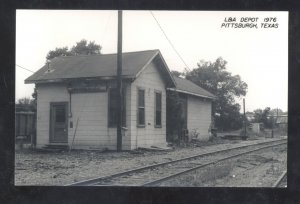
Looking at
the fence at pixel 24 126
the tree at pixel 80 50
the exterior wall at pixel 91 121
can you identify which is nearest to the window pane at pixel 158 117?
the exterior wall at pixel 91 121

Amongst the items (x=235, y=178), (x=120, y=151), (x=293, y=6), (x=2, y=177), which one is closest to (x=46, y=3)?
(x=2, y=177)

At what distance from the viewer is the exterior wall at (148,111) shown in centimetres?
1725

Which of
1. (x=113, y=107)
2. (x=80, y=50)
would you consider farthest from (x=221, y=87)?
(x=80, y=50)

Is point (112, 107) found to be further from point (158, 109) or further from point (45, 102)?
point (45, 102)

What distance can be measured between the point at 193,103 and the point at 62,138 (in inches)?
397

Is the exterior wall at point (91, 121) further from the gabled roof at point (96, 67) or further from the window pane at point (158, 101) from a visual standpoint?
the window pane at point (158, 101)

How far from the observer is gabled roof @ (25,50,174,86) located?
17375 millimetres

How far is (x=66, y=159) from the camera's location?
13805 mm

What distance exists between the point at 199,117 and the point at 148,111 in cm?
824

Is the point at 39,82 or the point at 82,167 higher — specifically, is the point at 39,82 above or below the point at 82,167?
above

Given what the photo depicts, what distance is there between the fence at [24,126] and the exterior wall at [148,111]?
Result: 693 centimetres

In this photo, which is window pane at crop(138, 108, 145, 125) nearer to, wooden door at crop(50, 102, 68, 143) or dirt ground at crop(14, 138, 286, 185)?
dirt ground at crop(14, 138, 286, 185)

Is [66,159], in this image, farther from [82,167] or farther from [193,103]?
[193,103]

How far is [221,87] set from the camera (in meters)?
32.2
